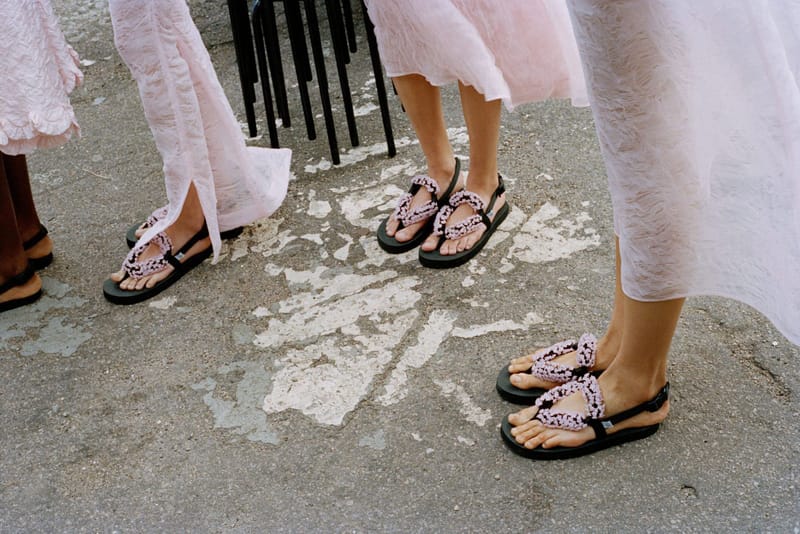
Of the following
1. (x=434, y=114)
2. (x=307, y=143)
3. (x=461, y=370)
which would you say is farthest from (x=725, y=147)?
(x=307, y=143)

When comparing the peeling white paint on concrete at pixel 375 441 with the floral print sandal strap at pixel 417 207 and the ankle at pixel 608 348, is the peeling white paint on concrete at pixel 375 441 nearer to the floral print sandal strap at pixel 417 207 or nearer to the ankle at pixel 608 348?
the ankle at pixel 608 348

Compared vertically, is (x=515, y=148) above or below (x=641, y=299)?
below

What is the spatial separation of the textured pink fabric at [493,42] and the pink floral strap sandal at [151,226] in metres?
0.76

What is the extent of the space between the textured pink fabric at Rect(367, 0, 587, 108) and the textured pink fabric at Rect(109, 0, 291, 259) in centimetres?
49

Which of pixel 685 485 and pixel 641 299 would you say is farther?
pixel 685 485

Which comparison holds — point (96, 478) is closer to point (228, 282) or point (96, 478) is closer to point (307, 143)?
point (228, 282)

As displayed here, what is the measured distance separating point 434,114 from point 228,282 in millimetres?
710

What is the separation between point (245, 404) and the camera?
183 cm

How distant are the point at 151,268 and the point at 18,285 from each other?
369mm

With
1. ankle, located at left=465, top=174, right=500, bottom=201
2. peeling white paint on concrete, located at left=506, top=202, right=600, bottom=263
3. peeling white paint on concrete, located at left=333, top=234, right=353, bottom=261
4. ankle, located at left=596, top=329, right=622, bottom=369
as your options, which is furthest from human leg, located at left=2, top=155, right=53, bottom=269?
ankle, located at left=596, top=329, right=622, bottom=369

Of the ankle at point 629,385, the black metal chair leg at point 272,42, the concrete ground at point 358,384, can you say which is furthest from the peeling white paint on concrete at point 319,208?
the ankle at point 629,385

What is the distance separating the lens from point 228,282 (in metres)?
2.25

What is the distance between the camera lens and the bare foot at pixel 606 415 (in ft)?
5.11

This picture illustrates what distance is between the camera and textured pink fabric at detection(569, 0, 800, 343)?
115cm
